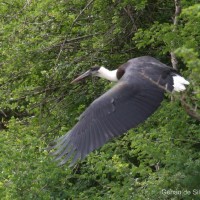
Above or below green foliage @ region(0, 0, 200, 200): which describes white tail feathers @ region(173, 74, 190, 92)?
above

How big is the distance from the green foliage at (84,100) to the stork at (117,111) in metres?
0.21

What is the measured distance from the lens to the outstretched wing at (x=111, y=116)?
5.54 m

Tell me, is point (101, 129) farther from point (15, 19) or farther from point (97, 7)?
point (15, 19)

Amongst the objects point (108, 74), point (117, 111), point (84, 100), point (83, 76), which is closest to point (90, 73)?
point (83, 76)

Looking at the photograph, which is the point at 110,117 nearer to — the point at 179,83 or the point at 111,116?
the point at 111,116

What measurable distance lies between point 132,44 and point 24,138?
5.81ft

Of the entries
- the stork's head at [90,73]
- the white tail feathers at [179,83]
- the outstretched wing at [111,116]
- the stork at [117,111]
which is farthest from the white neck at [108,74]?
the white tail feathers at [179,83]

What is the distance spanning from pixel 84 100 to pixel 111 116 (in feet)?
6.39

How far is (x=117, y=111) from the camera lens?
5.71 meters

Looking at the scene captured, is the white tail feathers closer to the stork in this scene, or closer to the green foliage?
the stork

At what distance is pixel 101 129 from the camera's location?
18.5ft

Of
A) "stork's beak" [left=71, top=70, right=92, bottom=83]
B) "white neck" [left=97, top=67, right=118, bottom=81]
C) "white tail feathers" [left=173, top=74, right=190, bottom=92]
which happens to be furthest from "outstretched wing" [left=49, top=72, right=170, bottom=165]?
"stork's beak" [left=71, top=70, right=92, bottom=83]

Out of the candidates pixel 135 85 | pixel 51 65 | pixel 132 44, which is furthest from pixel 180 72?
pixel 51 65

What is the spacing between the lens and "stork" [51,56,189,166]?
5535mm
